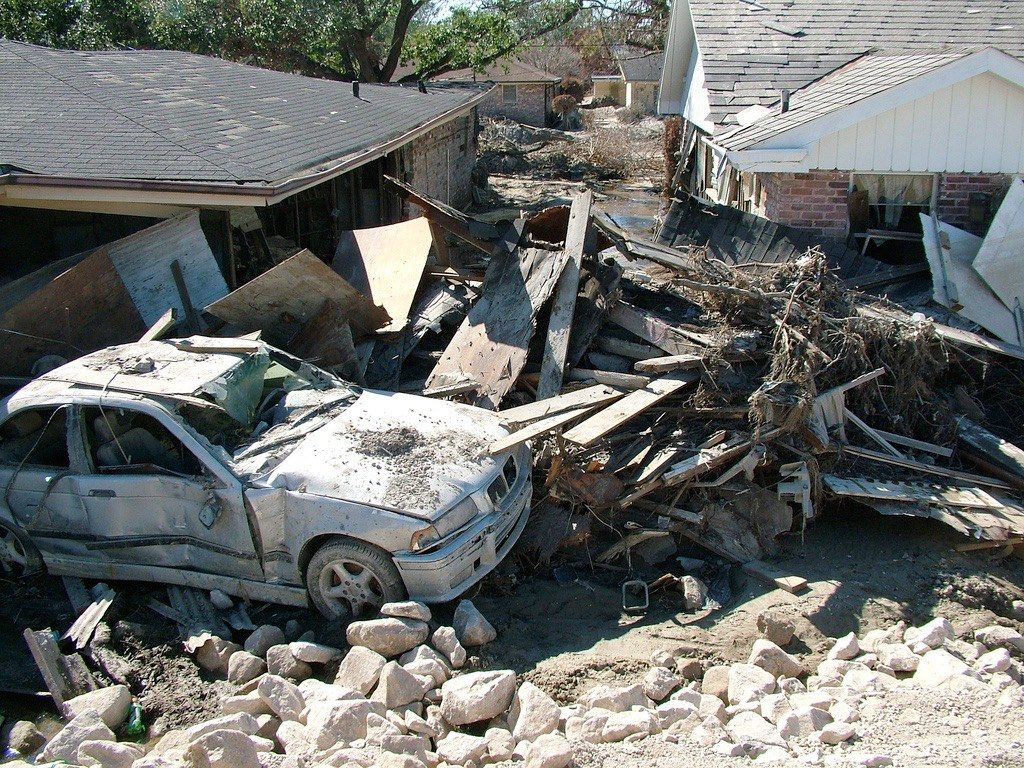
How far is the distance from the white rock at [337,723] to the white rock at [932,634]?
144 inches

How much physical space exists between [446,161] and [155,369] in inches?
569

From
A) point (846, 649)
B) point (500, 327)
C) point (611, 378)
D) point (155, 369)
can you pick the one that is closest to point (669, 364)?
point (611, 378)

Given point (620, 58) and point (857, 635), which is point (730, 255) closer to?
point (857, 635)

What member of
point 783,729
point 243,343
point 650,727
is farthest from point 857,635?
point 243,343

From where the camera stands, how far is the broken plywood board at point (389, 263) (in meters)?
9.40

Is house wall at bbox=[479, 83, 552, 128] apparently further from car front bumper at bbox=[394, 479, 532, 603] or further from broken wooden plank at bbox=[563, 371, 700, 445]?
car front bumper at bbox=[394, 479, 532, 603]

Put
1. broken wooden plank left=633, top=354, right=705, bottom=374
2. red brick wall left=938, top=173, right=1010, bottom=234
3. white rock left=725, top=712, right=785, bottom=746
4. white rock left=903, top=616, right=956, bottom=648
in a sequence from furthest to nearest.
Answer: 1. red brick wall left=938, top=173, right=1010, bottom=234
2. broken wooden plank left=633, top=354, right=705, bottom=374
3. white rock left=903, top=616, right=956, bottom=648
4. white rock left=725, top=712, right=785, bottom=746

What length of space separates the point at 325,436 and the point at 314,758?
2.38 metres

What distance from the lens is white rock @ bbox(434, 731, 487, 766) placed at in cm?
471

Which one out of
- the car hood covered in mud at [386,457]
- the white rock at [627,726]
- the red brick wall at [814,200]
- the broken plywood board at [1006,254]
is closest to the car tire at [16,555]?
the car hood covered in mud at [386,457]

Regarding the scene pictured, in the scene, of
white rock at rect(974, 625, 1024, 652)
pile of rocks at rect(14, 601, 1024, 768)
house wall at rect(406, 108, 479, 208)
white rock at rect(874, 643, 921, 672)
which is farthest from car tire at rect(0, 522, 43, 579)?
house wall at rect(406, 108, 479, 208)

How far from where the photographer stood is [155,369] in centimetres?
664

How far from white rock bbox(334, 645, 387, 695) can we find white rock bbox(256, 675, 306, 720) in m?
0.29

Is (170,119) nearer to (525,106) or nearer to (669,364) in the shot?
(669,364)
